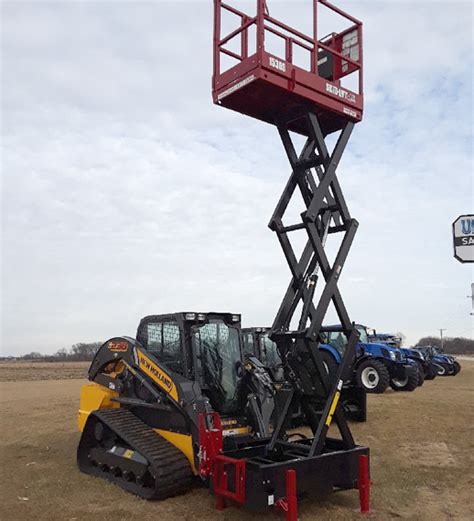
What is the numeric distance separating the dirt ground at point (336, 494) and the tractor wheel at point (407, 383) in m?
2.83

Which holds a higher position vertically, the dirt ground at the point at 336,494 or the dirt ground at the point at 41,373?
the dirt ground at the point at 336,494

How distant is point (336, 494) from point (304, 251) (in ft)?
10.1

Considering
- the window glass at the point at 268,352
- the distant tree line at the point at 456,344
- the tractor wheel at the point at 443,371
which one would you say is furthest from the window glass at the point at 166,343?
the distant tree line at the point at 456,344

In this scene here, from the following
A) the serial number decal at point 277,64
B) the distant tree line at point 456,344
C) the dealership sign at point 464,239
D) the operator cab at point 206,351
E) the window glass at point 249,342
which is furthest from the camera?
the distant tree line at point 456,344

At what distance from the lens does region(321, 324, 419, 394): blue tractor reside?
16328 millimetres

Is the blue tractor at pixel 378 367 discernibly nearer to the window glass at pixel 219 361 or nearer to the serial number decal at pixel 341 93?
the window glass at pixel 219 361

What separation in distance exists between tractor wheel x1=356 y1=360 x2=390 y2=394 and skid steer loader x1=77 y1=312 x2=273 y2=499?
876cm

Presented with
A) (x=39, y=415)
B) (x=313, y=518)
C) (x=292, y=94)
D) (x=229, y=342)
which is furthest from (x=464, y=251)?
(x=39, y=415)

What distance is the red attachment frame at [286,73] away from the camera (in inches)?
247

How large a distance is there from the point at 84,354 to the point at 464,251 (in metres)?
84.9

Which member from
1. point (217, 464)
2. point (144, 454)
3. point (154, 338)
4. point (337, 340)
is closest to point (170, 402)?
point (144, 454)

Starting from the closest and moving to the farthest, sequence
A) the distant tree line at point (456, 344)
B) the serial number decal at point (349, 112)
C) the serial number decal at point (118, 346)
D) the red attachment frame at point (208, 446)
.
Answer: the red attachment frame at point (208, 446)
the serial number decal at point (349, 112)
the serial number decal at point (118, 346)
the distant tree line at point (456, 344)

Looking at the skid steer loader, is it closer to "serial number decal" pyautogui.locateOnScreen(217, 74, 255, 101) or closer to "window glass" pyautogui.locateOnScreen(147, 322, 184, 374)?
"window glass" pyautogui.locateOnScreen(147, 322, 184, 374)

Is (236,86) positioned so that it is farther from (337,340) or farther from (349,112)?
(337,340)
